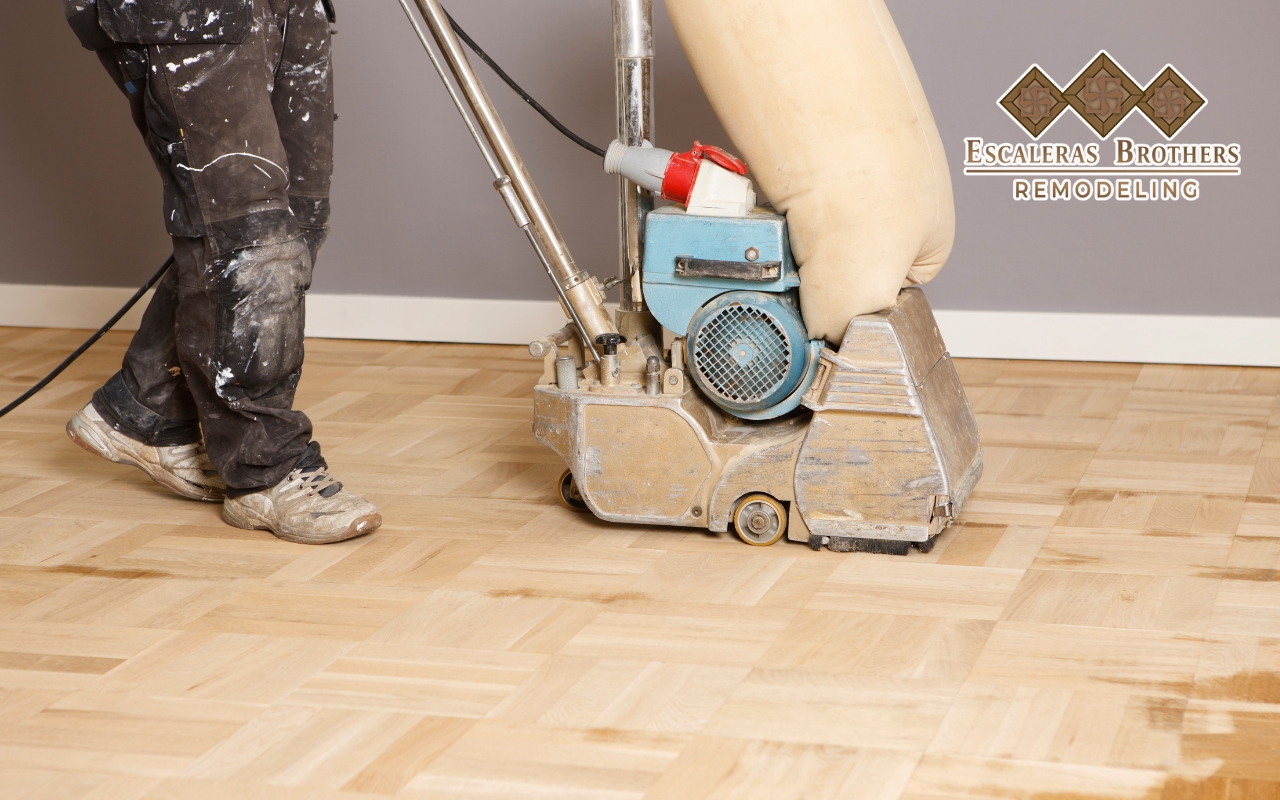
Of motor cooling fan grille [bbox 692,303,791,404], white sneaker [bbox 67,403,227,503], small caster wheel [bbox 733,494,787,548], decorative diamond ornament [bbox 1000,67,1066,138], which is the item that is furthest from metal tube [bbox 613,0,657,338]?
decorative diamond ornament [bbox 1000,67,1066,138]

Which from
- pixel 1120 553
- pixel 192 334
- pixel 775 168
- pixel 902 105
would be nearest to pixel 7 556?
pixel 192 334

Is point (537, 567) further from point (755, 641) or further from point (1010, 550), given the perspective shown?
point (1010, 550)

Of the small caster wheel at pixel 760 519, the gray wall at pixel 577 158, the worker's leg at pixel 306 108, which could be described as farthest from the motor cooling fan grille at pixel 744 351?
the gray wall at pixel 577 158

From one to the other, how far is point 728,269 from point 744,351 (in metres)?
0.10

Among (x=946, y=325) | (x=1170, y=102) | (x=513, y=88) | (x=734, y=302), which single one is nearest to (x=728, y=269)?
(x=734, y=302)

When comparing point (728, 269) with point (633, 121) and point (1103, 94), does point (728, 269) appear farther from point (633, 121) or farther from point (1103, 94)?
point (1103, 94)

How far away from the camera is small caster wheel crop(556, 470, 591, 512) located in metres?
1.78

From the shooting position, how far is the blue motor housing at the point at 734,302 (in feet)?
5.16

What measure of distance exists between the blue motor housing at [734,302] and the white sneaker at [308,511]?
460 mm

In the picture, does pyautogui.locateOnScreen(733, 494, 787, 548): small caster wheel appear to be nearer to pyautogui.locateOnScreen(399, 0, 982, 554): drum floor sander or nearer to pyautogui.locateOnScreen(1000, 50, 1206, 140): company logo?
pyautogui.locateOnScreen(399, 0, 982, 554): drum floor sander

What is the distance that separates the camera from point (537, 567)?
5.17 ft

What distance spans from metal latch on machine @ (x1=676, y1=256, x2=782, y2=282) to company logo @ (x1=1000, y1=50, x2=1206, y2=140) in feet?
3.80

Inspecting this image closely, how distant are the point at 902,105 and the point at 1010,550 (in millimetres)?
545

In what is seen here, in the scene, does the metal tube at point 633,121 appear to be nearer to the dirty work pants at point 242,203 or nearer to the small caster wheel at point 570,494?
the small caster wheel at point 570,494
